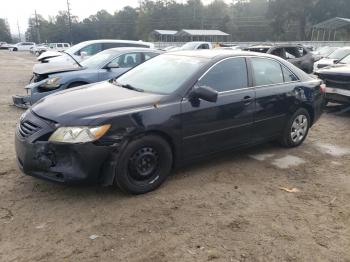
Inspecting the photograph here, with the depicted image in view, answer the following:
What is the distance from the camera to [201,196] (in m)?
4.42

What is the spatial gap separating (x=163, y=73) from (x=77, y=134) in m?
1.66

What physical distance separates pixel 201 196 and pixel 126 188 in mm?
871

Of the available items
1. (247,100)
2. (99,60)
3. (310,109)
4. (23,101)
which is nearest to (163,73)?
(247,100)

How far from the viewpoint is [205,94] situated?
14.7 feet

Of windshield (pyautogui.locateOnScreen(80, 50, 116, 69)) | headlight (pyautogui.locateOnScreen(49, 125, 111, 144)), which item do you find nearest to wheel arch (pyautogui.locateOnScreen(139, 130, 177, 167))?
headlight (pyautogui.locateOnScreen(49, 125, 111, 144))

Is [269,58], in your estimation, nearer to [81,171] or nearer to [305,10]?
[81,171]

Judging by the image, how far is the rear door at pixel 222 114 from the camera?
467cm

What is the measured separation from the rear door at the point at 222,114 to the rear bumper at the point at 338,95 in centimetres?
418

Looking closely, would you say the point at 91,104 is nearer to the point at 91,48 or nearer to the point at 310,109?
the point at 310,109

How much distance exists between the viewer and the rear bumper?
8.51 m

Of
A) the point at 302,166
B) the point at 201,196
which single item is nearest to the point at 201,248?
the point at 201,196

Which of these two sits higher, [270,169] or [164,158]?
[164,158]

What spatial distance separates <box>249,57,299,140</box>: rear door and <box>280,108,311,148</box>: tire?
0.63ft

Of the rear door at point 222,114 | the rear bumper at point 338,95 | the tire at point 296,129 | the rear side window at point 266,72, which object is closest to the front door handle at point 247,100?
the rear door at point 222,114
